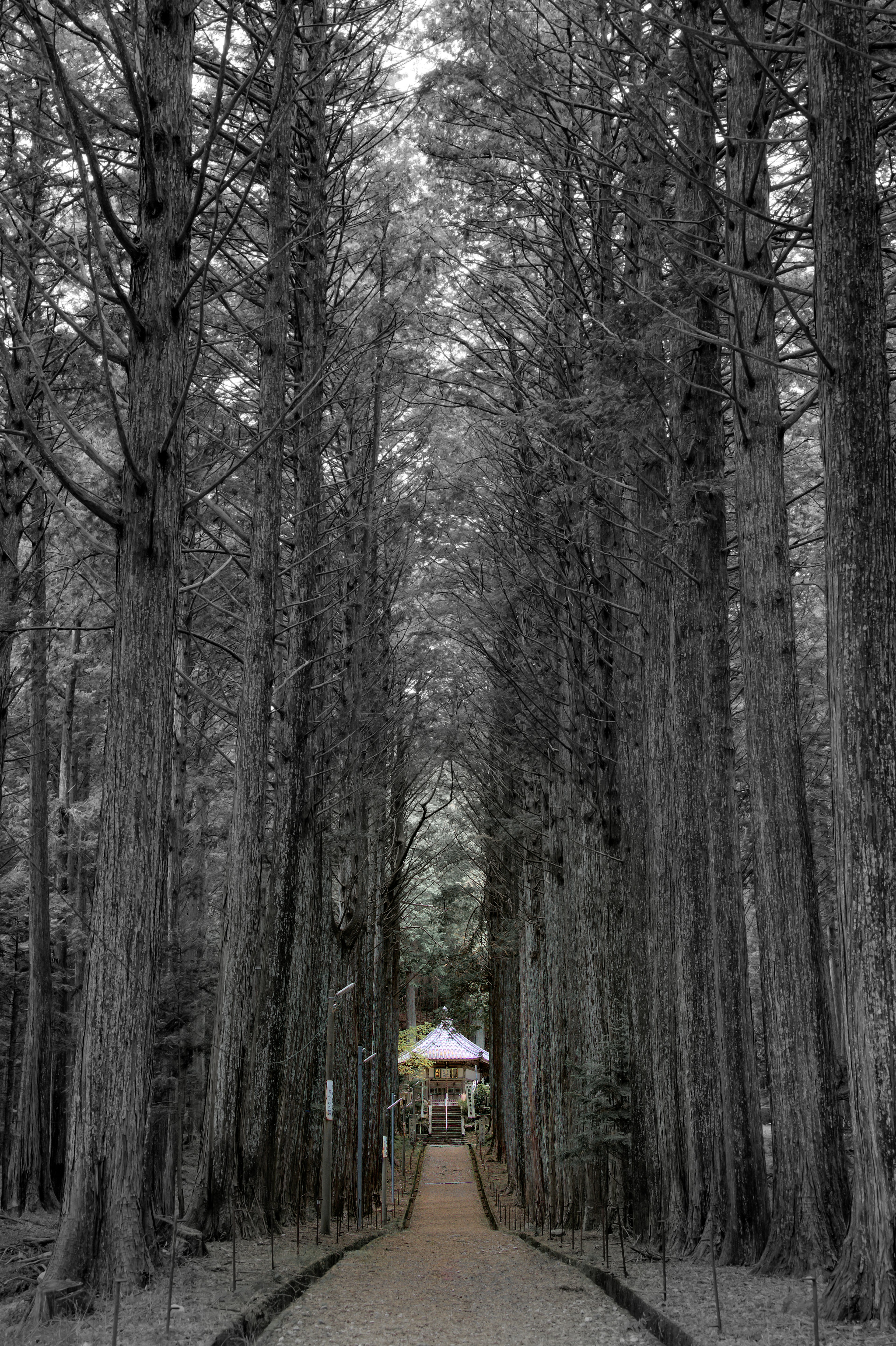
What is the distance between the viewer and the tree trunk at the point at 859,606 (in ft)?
19.4

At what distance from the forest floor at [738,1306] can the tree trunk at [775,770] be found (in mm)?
535

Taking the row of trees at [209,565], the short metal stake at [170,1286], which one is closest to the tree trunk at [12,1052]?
the row of trees at [209,565]

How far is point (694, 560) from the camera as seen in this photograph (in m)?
11.1

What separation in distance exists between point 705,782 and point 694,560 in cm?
210

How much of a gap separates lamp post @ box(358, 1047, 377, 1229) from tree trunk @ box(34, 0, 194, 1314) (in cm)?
1076

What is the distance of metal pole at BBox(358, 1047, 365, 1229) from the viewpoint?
17.5 meters

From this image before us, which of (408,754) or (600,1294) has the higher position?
(408,754)

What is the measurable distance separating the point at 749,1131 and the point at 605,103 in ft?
30.0

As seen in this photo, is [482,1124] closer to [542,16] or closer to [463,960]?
[463,960]

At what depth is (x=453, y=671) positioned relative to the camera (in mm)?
27750

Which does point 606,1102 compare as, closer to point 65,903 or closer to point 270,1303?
point 270,1303

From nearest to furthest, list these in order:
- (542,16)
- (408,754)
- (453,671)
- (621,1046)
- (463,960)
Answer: (542,16) < (621,1046) < (408,754) < (453,671) < (463,960)

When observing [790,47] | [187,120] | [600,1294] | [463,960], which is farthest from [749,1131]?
[463,960]

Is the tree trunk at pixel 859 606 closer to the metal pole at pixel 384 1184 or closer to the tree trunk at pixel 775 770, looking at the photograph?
the tree trunk at pixel 775 770
